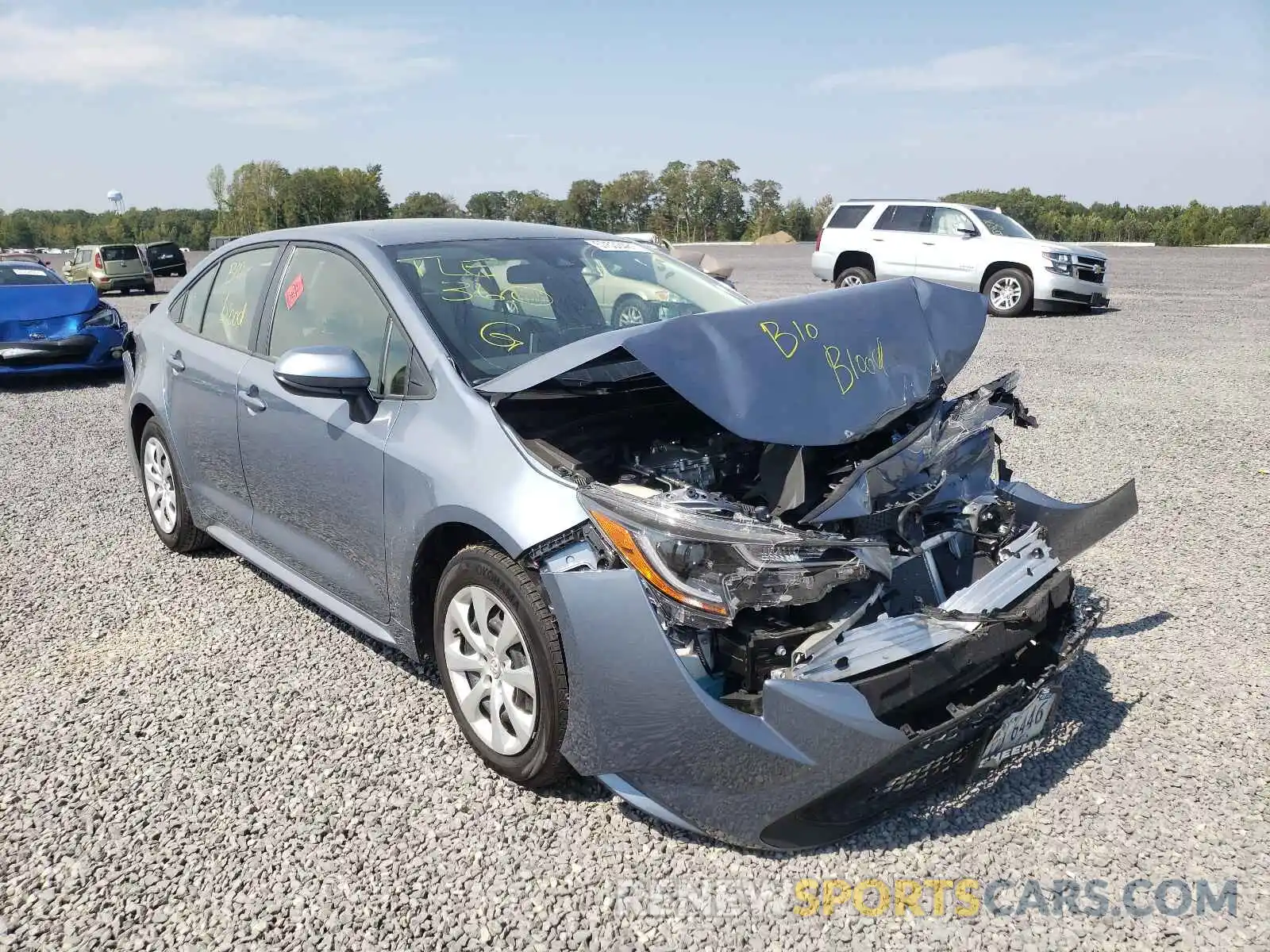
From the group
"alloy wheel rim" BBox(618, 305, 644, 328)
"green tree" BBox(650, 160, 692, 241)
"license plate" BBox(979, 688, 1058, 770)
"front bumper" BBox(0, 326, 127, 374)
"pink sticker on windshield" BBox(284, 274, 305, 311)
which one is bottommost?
"license plate" BBox(979, 688, 1058, 770)

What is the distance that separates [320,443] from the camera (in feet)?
11.6

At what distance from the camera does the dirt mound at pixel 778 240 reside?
52713mm

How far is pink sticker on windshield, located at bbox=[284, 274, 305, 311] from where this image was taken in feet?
13.0

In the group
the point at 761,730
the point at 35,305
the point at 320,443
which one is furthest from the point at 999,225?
the point at 761,730

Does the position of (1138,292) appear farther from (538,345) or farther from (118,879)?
(118,879)

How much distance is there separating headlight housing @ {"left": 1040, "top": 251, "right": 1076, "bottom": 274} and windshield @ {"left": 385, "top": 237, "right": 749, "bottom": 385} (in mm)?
12017

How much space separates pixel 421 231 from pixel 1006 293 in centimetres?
1336

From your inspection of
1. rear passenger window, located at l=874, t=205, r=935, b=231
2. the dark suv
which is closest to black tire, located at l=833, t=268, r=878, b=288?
rear passenger window, located at l=874, t=205, r=935, b=231

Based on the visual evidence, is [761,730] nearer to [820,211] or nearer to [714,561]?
[714,561]

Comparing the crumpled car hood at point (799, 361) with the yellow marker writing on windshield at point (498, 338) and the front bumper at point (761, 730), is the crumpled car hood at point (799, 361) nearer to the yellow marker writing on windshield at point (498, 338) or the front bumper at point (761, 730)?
the yellow marker writing on windshield at point (498, 338)

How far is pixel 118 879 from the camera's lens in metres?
2.64

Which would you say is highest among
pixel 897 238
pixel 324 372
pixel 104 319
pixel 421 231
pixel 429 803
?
pixel 897 238

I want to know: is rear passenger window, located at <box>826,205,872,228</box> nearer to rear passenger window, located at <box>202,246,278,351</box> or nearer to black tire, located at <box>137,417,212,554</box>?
rear passenger window, located at <box>202,246,278,351</box>

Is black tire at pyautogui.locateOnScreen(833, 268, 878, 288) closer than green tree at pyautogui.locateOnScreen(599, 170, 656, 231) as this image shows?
Yes
